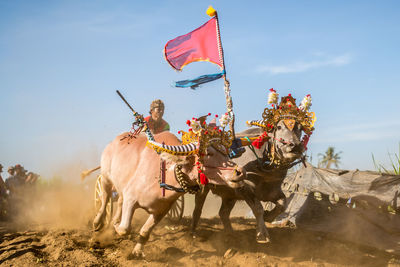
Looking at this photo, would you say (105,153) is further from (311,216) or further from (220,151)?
(311,216)

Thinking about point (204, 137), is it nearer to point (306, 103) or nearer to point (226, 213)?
point (226, 213)

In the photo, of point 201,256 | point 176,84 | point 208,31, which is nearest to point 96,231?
point 201,256

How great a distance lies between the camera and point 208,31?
292 inches

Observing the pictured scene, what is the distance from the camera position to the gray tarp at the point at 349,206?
7734mm

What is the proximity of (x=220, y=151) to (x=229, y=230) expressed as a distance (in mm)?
2823

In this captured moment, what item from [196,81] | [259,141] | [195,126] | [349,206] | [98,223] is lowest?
[98,223]

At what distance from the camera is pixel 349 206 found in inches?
332

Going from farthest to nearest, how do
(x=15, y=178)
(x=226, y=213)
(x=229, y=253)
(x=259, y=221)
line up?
(x=15, y=178) → (x=226, y=213) → (x=259, y=221) → (x=229, y=253)

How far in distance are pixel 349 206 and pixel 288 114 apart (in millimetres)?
2662

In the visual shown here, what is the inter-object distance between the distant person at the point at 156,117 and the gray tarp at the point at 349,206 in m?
4.22

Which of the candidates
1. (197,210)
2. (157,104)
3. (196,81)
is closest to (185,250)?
(197,210)

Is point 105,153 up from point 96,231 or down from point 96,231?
up

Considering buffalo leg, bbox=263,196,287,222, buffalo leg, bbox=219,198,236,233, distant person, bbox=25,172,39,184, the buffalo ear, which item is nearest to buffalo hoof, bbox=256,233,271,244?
buffalo leg, bbox=263,196,287,222

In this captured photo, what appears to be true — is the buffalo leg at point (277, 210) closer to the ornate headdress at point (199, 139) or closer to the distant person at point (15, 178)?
the ornate headdress at point (199, 139)
